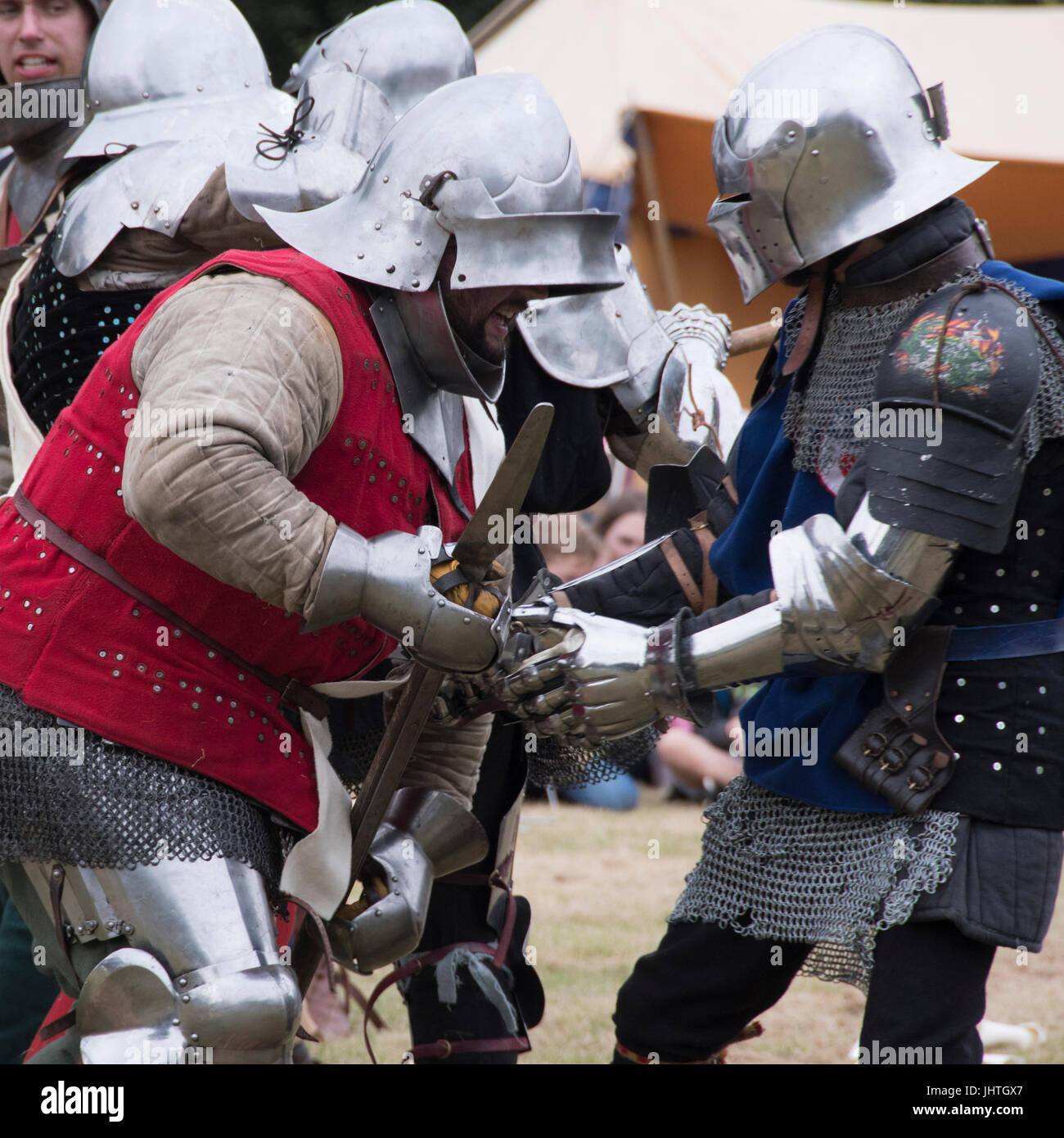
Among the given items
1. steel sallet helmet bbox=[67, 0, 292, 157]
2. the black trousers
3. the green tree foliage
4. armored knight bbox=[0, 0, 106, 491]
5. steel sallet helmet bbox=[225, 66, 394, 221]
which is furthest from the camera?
the green tree foliage

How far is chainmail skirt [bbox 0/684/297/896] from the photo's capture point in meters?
2.54

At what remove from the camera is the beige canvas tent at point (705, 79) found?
952cm

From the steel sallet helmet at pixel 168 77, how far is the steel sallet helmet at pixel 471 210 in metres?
0.79

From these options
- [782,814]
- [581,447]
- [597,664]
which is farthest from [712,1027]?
[581,447]

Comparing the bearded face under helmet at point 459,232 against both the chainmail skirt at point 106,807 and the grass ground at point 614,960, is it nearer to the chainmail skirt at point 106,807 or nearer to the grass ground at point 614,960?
the chainmail skirt at point 106,807

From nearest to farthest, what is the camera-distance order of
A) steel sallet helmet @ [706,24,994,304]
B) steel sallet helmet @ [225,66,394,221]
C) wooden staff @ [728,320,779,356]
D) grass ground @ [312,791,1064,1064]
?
steel sallet helmet @ [706,24,994,304]
steel sallet helmet @ [225,66,394,221]
wooden staff @ [728,320,779,356]
grass ground @ [312,791,1064,1064]

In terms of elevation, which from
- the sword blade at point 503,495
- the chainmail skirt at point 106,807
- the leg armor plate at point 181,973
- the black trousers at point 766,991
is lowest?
the black trousers at point 766,991

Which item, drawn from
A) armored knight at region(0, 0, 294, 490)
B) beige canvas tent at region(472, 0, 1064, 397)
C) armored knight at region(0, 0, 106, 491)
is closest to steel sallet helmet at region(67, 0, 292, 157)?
armored knight at region(0, 0, 294, 490)

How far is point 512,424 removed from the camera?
3.58 m

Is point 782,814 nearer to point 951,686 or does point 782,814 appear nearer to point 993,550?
point 951,686

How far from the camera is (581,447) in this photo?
3.66 m

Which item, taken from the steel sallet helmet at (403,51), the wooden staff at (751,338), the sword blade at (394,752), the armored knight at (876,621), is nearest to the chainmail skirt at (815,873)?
the armored knight at (876,621)

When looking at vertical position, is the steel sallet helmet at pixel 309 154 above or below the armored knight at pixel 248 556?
above

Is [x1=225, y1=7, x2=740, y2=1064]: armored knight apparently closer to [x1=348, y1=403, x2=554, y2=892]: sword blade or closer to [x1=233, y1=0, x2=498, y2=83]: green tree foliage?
[x1=348, y1=403, x2=554, y2=892]: sword blade
